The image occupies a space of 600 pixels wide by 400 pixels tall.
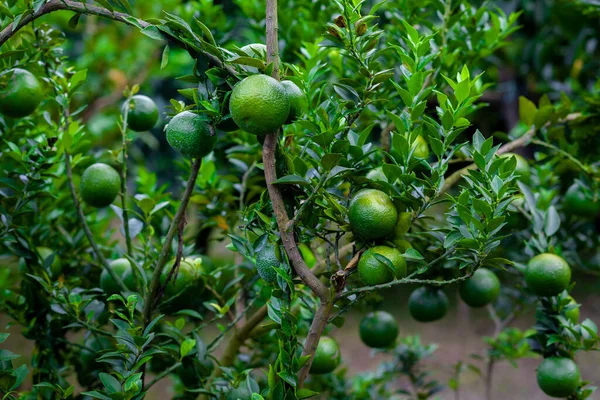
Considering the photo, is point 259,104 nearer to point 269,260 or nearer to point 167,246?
point 269,260

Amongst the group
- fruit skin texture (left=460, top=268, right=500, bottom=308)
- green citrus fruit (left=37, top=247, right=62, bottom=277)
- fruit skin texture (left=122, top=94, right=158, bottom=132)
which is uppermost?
fruit skin texture (left=122, top=94, right=158, bottom=132)

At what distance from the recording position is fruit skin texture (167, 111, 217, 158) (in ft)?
2.50

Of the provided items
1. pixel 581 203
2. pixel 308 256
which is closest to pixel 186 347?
pixel 308 256

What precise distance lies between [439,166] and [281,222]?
0.23 metres

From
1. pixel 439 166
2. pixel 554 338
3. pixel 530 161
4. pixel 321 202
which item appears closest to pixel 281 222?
pixel 321 202

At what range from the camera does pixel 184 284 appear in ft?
3.30

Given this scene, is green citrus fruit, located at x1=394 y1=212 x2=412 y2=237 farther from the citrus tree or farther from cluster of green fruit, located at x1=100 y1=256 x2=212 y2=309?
cluster of green fruit, located at x1=100 y1=256 x2=212 y2=309

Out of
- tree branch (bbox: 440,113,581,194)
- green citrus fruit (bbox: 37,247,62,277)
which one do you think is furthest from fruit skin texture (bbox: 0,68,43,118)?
tree branch (bbox: 440,113,581,194)

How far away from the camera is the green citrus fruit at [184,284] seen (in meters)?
1.00

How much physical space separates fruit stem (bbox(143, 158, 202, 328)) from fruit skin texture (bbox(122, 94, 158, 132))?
23 cm

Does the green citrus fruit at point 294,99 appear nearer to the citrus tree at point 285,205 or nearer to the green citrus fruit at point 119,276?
the citrus tree at point 285,205

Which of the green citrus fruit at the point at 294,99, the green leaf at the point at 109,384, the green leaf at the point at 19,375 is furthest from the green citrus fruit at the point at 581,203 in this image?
the green leaf at the point at 19,375

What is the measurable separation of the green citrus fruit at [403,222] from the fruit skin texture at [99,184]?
1.64 ft

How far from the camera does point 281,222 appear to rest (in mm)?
724
